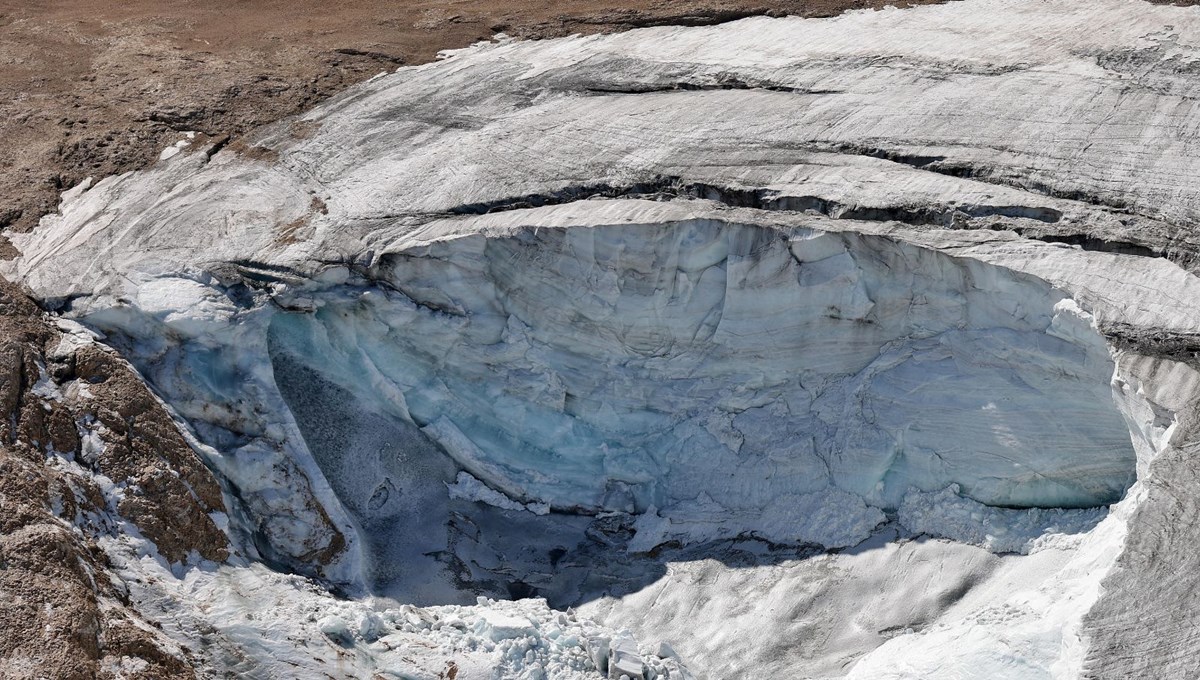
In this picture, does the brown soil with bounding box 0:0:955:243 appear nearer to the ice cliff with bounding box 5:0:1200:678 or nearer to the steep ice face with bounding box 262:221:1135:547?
the ice cliff with bounding box 5:0:1200:678

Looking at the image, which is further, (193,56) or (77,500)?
(193,56)

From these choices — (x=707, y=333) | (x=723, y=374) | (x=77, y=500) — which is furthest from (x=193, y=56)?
(x=723, y=374)

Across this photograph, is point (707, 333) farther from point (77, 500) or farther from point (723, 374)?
point (77, 500)

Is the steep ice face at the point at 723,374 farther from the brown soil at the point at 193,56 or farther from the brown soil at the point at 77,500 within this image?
the brown soil at the point at 193,56

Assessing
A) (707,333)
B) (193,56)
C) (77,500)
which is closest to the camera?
(77,500)

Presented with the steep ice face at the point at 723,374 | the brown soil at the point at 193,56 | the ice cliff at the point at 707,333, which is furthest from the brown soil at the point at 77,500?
the brown soil at the point at 193,56
